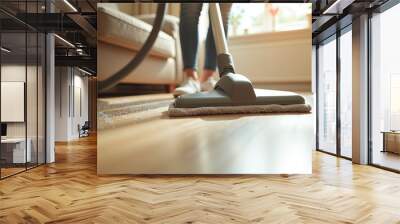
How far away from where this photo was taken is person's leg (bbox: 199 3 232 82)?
17.5 ft

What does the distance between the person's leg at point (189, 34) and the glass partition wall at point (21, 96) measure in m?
2.38

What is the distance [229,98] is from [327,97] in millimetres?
4158

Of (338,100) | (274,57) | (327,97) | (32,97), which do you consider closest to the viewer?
(274,57)

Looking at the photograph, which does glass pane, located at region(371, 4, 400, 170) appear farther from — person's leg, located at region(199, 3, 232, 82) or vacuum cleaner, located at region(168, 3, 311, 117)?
person's leg, located at region(199, 3, 232, 82)

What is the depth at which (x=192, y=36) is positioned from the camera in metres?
5.39

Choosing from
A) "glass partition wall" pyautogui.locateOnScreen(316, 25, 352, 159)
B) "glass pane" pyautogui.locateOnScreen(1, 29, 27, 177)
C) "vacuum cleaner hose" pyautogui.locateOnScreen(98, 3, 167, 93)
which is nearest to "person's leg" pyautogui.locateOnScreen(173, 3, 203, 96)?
"vacuum cleaner hose" pyautogui.locateOnScreen(98, 3, 167, 93)

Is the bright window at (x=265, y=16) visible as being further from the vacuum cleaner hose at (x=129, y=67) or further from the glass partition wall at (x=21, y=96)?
the glass partition wall at (x=21, y=96)

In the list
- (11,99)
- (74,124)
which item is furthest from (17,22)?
(74,124)

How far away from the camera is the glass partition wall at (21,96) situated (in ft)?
17.5

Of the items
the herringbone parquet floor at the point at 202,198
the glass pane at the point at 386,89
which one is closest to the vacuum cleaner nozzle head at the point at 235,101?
the herringbone parquet floor at the point at 202,198

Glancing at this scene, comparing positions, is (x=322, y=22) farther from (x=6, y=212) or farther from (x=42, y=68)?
(x=6, y=212)

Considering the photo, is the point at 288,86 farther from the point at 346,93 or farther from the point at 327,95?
the point at 327,95

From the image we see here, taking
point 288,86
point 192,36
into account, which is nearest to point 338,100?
point 288,86

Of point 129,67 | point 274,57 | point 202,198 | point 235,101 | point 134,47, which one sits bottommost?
point 202,198
